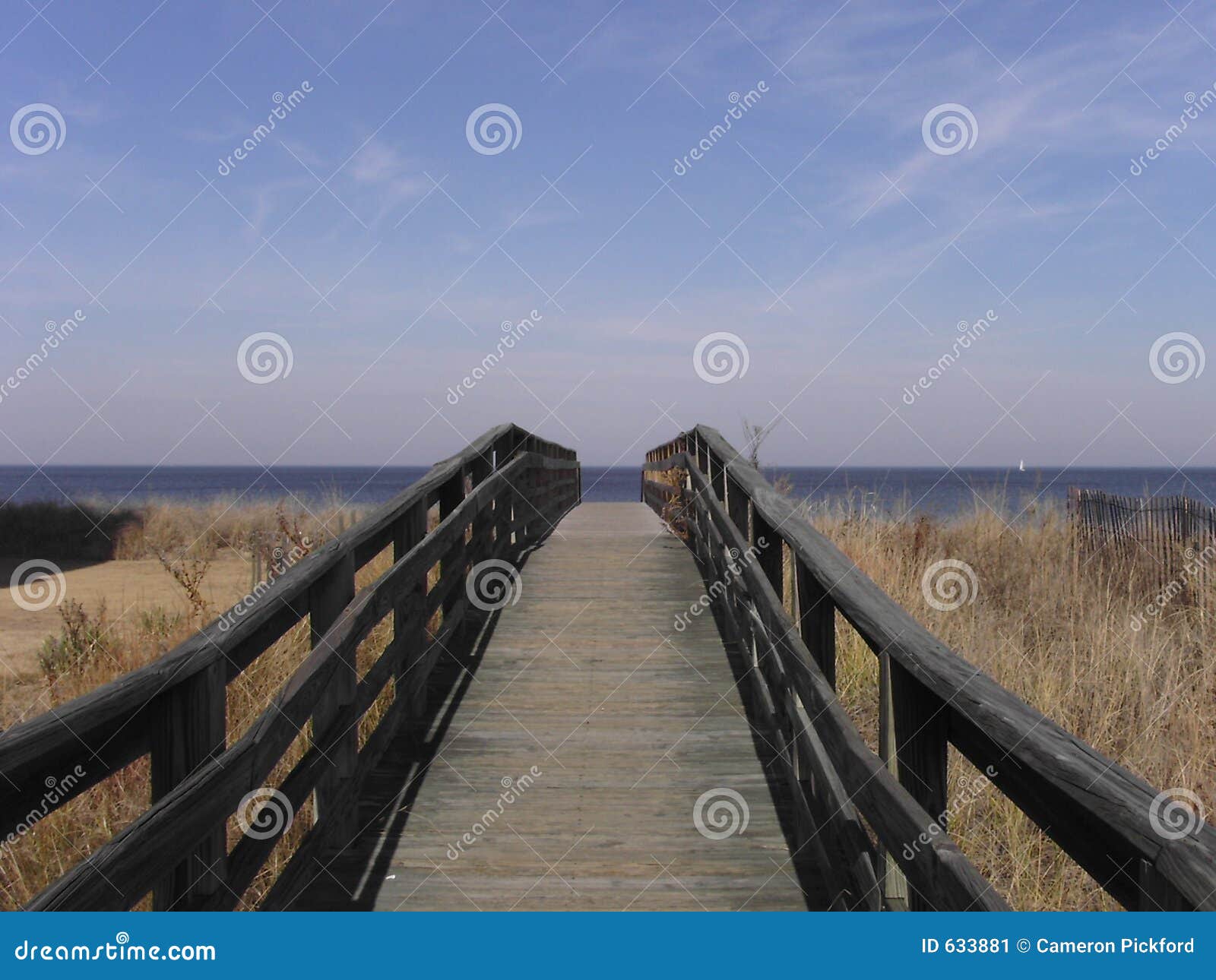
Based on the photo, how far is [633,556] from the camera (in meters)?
9.71

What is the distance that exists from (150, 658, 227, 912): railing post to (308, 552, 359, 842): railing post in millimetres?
796

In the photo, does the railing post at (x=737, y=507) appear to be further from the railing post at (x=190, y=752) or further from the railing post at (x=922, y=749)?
the railing post at (x=190, y=752)

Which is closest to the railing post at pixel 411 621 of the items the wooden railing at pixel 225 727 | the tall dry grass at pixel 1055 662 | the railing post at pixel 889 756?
the wooden railing at pixel 225 727

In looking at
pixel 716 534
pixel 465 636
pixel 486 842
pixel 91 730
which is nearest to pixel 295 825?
pixel 486 842

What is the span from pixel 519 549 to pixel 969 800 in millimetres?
6302

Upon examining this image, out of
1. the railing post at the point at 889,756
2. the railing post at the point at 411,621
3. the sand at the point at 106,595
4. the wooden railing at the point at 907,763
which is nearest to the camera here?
the wooden railing at the point at 907,763

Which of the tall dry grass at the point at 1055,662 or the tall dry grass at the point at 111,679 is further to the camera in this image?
the tall dry grass at the point at 1055,662

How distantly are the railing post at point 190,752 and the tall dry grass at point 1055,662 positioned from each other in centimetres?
295

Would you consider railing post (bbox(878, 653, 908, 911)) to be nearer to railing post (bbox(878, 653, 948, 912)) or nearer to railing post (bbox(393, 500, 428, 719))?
railing post (bbox(878, 653, 948, 912))

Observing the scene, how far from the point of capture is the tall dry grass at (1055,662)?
4012mm

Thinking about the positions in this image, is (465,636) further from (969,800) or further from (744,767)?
(969,800)

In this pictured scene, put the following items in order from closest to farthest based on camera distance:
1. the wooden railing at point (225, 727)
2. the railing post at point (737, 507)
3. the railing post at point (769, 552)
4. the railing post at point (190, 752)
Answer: the wooden railing at point (225, 727) < the railing post at point (190, 752) < the railing post at point (769, 552) < the railing post at point (737, 507)

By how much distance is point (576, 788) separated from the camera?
4.26 metres

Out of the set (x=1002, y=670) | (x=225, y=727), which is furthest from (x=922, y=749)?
(x=1002, y=670)
